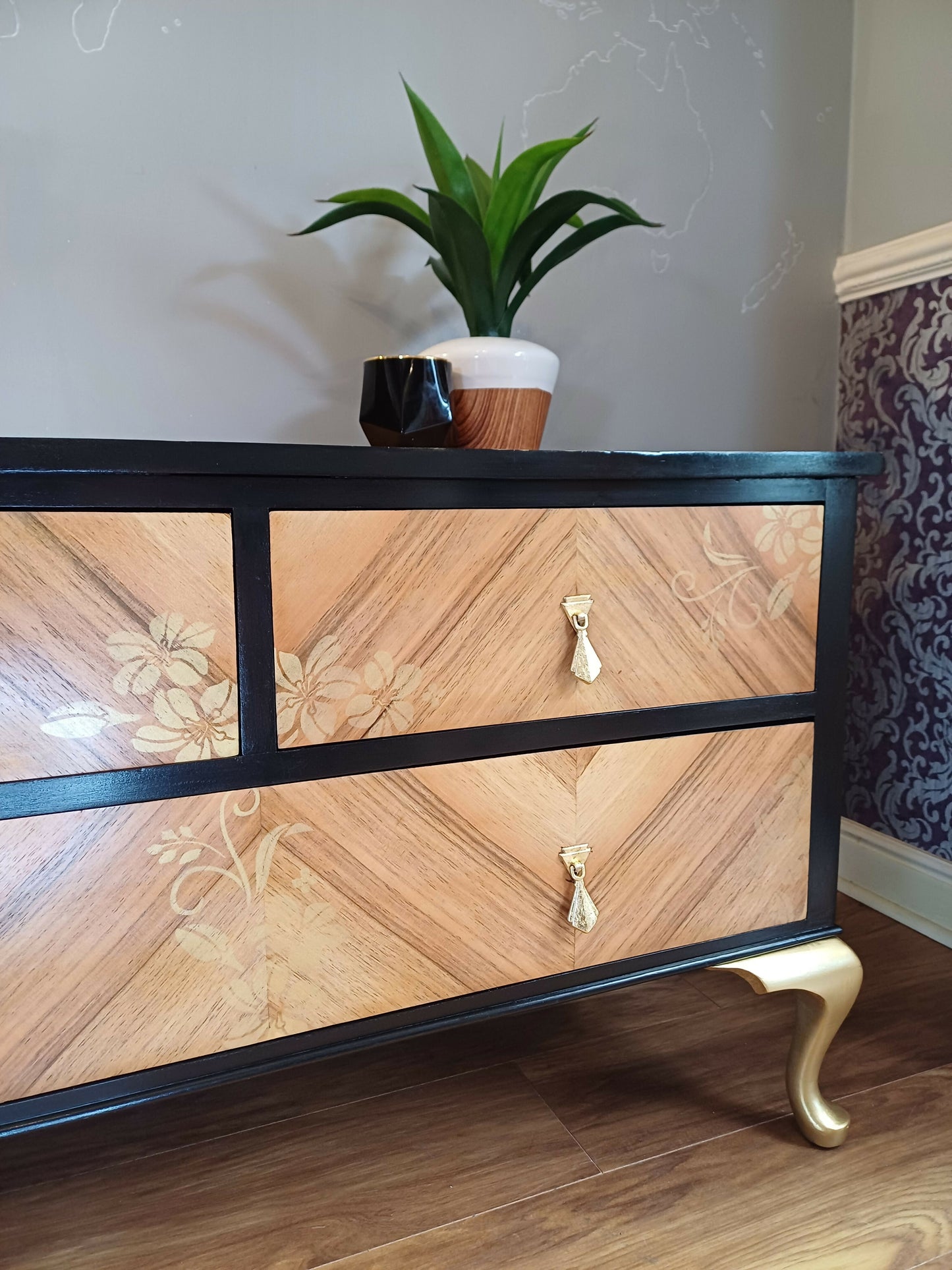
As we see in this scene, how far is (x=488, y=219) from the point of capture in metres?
0.91

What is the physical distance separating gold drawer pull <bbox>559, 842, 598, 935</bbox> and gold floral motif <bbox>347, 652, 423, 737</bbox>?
19 cm

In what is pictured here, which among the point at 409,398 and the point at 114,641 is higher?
the point at 409,398

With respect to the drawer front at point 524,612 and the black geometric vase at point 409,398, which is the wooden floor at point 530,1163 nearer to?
the drawer front at point 524,612

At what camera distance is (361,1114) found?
92 cm

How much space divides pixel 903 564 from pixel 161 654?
1100 millimetres

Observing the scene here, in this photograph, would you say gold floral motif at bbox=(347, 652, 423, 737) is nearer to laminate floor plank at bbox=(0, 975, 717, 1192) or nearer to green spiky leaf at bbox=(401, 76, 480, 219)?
laminate floor plank at bbox=(0, 975, 717, 1192)

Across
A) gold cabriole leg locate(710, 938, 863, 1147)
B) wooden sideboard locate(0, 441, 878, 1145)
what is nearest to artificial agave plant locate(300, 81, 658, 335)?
wooden sideboard locate(0, 441, 878, 1145)

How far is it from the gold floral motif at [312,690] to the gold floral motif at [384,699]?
0.01 m

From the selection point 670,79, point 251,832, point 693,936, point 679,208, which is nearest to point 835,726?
point 693,936

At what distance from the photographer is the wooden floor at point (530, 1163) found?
29.5 inches

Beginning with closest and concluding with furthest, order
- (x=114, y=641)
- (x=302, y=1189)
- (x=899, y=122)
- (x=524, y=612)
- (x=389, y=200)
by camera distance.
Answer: (x=114, y=641)
(x=524, y=612)
(x=302, y=1189)
(x=389, y=200)
(x=899, y=122)

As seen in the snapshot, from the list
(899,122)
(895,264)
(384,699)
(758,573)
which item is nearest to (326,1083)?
(384,699)

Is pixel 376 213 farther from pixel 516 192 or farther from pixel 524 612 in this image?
pixel 524 612

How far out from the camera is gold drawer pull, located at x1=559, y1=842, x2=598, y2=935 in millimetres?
729
